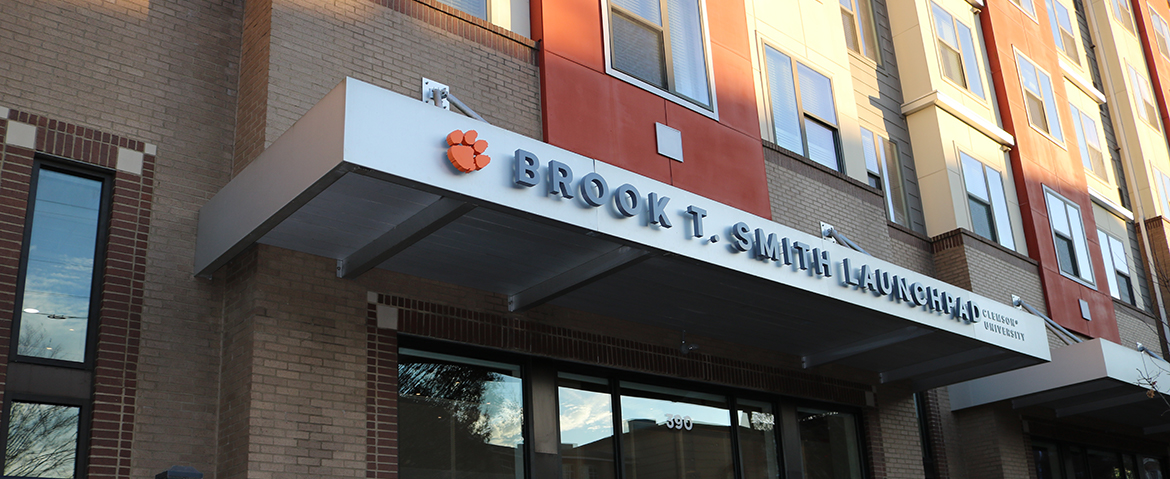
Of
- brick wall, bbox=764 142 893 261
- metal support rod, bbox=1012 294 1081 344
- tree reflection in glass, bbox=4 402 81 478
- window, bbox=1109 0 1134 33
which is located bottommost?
tree reflection in glass, bbox=4 402 81 478

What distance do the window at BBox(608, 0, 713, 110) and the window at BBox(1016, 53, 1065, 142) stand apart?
11.3 m

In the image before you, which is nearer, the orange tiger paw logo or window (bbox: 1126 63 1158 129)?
the orange tiger paw logo

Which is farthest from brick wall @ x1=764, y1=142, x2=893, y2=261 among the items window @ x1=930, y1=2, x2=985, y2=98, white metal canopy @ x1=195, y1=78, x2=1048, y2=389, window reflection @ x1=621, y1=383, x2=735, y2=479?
window @ x1=930, y1=2, x2=985, y2=98

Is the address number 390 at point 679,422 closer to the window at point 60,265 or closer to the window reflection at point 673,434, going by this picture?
the window reflection at point 673,434

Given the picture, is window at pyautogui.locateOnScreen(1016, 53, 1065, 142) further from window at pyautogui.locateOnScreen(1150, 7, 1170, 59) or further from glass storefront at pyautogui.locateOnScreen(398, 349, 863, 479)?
window at pyautogui.locateOnScreen(1150, 7, 1170, 59)

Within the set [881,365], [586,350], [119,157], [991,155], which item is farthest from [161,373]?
[991,155]

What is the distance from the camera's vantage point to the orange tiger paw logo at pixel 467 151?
7.56 meters

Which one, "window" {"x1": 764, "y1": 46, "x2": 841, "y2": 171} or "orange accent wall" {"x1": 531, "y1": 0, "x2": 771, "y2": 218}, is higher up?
"window" {"x1": 764, "y1": 46, "x2": 841, "y2": 171}

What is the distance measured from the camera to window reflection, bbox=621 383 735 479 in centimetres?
1166

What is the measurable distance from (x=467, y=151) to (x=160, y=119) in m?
3.57

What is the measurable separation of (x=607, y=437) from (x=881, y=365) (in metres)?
4.89

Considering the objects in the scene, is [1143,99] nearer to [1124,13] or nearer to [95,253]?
[1124,13]

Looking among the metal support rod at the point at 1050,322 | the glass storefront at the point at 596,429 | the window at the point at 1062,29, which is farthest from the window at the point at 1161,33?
the glass storefront at the point at 596,429

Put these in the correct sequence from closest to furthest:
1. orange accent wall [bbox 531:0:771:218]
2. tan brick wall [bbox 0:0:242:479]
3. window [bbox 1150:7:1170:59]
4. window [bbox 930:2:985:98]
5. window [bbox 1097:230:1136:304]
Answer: tan brick wall [bbox 0:0:242:479], orange accent wall [bbox 531:0:771:218], window [bbox 930:2:985:98], window [bbox 1097:230:1136:304], window [bbox 1150:7:1170:59]
